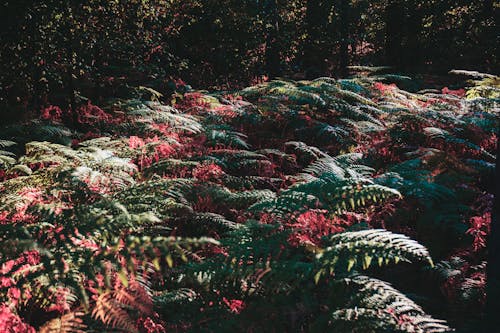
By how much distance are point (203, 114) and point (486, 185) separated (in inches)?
205

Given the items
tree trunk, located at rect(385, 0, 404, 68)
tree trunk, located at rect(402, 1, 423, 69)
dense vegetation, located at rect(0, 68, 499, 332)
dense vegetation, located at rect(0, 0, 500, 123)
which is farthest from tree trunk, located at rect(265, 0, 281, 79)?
dense vegetation, located at rect(0, 68, 499, 332)

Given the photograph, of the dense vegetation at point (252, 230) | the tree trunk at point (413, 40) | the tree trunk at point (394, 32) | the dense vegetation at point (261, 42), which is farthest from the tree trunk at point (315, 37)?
the dense vegetation at point (252, 230)

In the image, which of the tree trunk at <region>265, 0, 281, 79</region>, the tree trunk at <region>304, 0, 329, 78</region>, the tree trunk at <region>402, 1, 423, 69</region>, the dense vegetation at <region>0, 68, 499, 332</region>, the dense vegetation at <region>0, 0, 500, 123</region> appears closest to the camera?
the dense vegetation at <region>0, 68, 499, 332</region>

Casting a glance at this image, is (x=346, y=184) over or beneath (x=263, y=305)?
over

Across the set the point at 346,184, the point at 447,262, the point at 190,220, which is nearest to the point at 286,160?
the point at 190,220

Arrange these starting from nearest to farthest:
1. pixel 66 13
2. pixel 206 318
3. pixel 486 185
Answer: pixel 206 318 < pixel 486 185 < pixel 66 13

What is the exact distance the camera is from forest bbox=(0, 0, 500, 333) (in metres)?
2.53

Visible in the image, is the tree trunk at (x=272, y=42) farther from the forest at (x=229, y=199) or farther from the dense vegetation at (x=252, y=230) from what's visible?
the dense vegetation at (x=252, y=230)

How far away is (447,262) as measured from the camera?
3.33 meters

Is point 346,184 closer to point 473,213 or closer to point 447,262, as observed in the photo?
point 447,262

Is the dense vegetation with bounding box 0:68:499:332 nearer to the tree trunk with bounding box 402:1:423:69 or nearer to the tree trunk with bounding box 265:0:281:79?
the tree trunk with bounding box 265:0:281:79

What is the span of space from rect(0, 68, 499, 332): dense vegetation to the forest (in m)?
0.02

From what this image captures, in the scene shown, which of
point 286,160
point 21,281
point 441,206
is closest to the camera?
point 21,281

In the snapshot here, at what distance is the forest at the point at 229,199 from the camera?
253 centimetres
